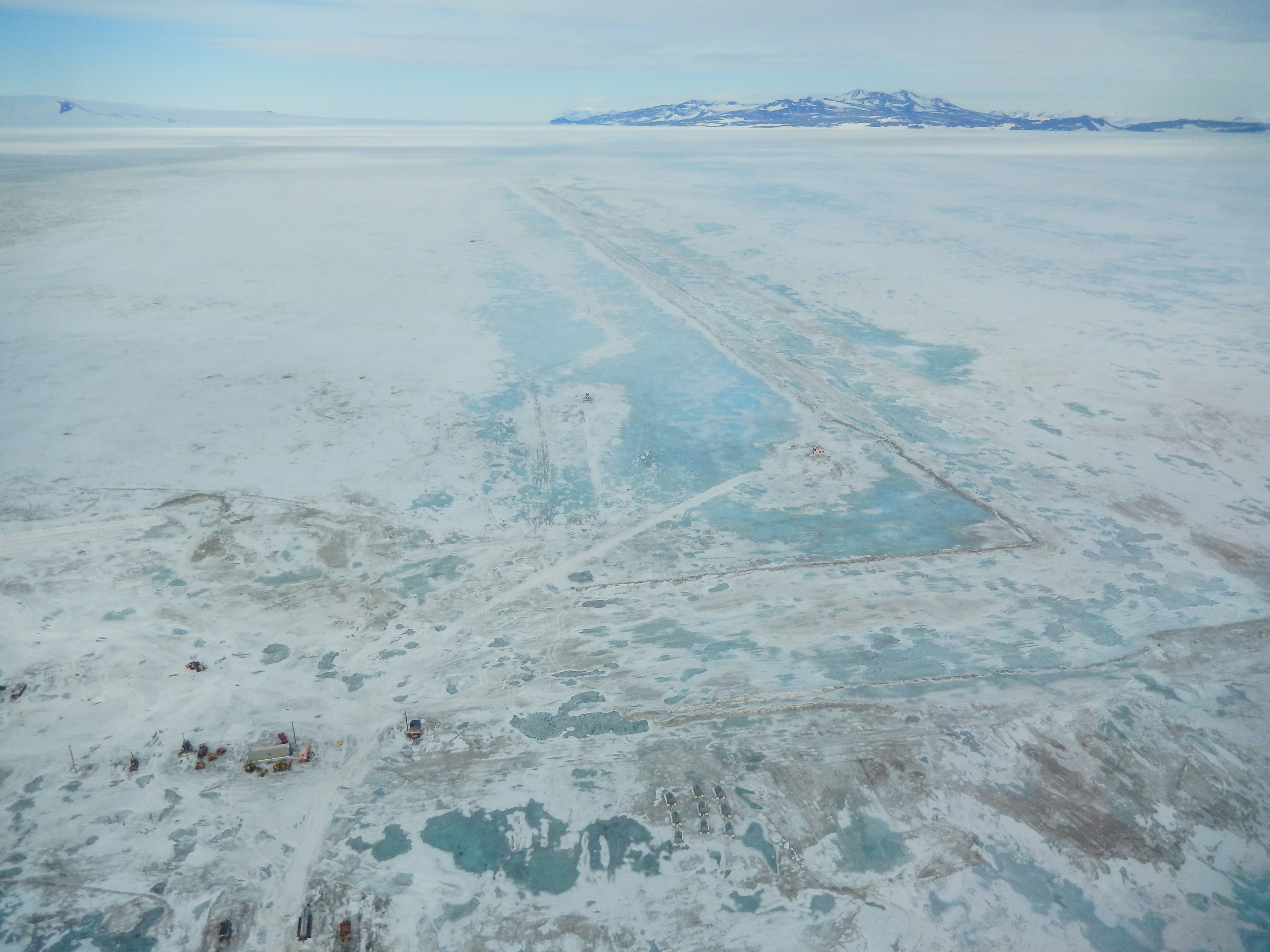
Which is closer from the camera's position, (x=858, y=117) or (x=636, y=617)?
(x=636, y=617)

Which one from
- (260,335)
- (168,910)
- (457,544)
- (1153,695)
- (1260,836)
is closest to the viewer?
(168,910)

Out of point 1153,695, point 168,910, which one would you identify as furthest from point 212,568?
point 1153,695

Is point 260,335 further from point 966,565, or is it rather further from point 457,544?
point 966,565

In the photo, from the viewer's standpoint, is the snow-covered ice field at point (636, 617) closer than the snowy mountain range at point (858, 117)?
Yes

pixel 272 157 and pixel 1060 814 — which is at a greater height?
pixel 272 157

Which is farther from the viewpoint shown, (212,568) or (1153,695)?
(212,568)

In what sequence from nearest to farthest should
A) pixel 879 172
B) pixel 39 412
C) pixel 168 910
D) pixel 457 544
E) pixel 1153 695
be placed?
pixel 168 910
pixel 1153 695
pixel 457 544
pixel 39 412
pixel 879 172

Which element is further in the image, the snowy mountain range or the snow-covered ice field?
the snowy mountain range
